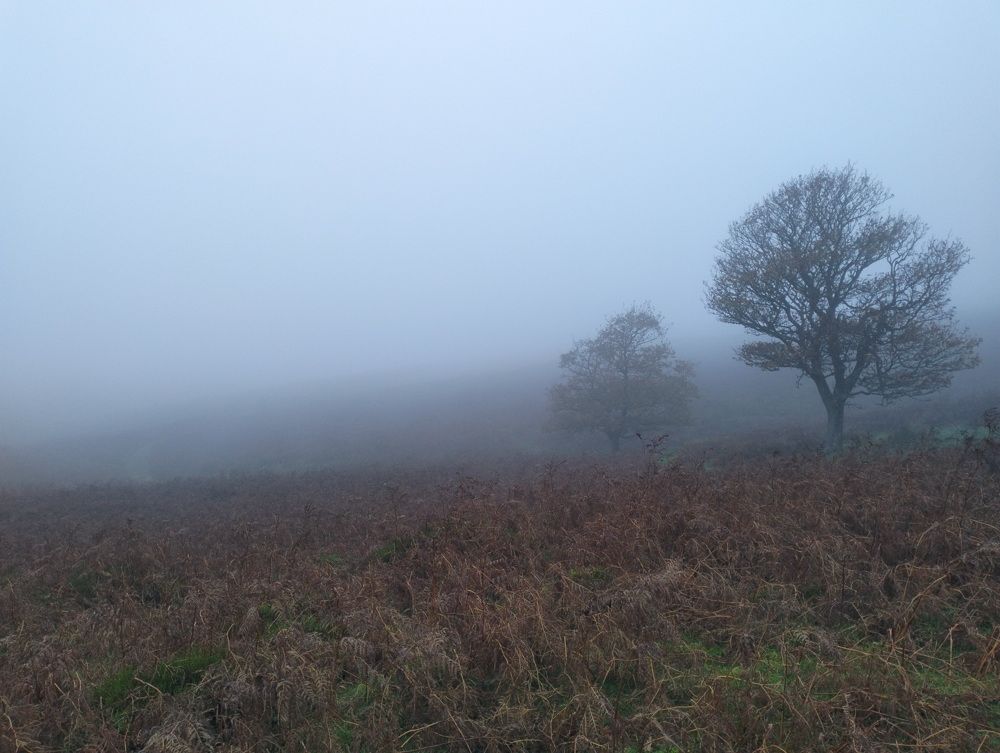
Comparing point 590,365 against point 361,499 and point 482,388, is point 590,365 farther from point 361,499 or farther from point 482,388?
point 482,388

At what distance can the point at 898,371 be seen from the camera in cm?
1667

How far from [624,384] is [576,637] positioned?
88.1 feet

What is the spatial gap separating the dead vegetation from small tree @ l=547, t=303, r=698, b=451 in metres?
22.3

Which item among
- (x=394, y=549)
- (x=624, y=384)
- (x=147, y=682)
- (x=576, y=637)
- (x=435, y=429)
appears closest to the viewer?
(x=147, y=682)

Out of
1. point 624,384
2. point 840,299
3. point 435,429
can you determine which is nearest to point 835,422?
point 840,299

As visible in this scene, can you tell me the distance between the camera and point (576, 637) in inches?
162

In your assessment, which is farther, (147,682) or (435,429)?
(435,429)

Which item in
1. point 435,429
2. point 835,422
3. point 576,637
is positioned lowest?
point 576,637

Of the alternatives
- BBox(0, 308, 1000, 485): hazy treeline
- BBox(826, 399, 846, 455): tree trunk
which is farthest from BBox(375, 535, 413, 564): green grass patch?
BBox(826, 399, 846, 455): tree trunk

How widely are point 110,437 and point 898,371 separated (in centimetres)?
6093

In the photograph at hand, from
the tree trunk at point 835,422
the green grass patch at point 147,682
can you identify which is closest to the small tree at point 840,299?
the tree trunk at point 835,422

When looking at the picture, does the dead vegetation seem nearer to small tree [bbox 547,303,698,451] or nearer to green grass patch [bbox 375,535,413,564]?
green grass patch [bbox 375,535,413,564]

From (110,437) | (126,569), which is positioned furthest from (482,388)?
(126,569)

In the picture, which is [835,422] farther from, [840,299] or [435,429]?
[435,429]
